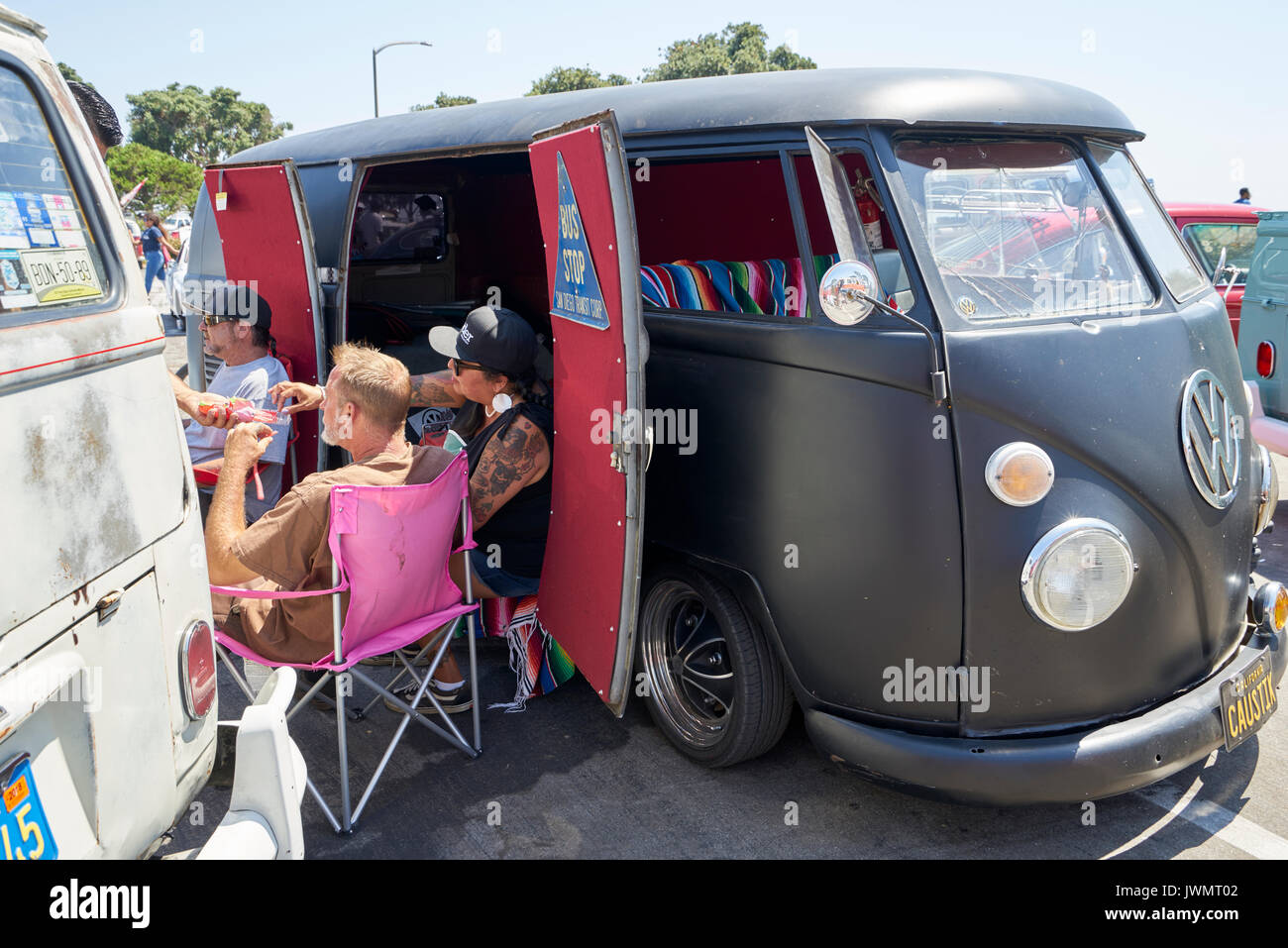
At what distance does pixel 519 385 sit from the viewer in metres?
4.12

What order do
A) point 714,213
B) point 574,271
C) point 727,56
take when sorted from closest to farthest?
point 574,271
point 714,213
point 727,56

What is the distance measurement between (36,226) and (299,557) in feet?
4.68

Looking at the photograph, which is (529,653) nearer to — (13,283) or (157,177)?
(13,283)

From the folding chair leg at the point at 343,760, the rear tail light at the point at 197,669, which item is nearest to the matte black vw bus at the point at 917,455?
the folding chair leg at the point at 343,760

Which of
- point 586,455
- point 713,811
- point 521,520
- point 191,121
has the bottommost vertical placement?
point 713,811

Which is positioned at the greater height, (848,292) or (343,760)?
(848,292)

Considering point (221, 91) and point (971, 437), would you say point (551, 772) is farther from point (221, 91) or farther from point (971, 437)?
point (221, 91)

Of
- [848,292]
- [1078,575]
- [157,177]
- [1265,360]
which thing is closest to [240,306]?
[848,292]

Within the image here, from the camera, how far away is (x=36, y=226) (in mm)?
2051

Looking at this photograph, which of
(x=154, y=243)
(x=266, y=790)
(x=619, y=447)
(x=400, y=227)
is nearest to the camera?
(x=266, y=790)

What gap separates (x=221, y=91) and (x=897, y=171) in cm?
7750

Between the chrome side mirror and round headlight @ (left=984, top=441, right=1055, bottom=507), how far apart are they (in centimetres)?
56
